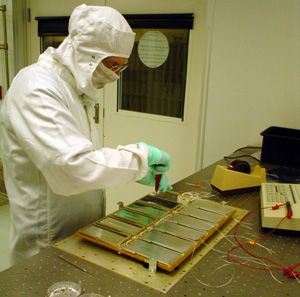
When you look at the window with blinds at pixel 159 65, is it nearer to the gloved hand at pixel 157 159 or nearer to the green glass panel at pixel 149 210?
the gloved hand at pixel 157 159

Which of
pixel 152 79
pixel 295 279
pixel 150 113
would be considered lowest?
pixel 295 279

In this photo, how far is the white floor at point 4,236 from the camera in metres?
2.42

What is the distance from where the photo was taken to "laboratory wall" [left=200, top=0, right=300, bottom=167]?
2.00m

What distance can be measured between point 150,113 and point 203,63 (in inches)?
26.3

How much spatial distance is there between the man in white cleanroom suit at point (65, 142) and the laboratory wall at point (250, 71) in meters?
1.11

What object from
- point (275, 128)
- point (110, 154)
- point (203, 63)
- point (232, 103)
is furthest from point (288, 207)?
point (203, 63)

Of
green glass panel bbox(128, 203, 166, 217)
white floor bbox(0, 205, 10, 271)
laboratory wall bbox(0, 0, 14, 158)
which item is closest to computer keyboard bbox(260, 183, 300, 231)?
green glass panel bbox(128, 203, 166, 217)

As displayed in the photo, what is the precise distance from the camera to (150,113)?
9.06 ft

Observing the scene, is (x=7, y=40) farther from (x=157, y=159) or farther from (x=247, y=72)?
(x=157, y=159)

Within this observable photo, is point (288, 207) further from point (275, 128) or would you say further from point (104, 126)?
point (104, 126)

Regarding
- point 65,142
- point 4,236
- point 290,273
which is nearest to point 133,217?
point 65,142

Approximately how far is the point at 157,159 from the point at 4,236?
2.16 meters

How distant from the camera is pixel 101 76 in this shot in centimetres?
116

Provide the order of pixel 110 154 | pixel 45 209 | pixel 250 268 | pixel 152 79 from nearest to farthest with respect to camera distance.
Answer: pixel 250 268
pixel 110 154
pixel 45 209
pixel 152 79
